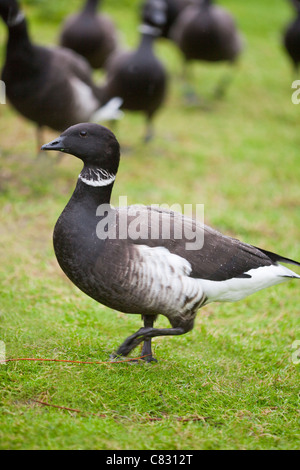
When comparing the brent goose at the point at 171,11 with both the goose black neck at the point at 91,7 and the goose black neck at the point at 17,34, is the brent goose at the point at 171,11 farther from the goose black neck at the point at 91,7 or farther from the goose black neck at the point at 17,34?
the goose black neck at the point at 17,34

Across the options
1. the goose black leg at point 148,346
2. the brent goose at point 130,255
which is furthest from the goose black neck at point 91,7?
the goose black leg at point 148,346

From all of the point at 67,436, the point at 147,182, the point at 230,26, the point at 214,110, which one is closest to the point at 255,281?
the point at 67,436

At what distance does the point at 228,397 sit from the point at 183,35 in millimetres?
8434

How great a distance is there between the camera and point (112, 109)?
7559mm

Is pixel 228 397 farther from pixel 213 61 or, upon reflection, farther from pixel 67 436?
pixel 213 61

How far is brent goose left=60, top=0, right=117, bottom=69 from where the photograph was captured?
30.6 ft

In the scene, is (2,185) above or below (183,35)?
below

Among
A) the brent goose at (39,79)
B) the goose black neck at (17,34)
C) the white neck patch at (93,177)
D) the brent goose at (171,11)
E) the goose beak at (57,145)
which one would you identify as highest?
the brent goose at (171,11)

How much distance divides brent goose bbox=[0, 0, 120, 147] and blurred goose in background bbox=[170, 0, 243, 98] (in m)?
4.12

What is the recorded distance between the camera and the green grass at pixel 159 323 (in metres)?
3.24

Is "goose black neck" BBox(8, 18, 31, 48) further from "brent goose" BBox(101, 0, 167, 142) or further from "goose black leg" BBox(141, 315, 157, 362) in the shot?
"goose black leg" BBox(141, 315, 157, 362)

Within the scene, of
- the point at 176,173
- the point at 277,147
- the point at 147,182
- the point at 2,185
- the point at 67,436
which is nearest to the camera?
the point at 67,436

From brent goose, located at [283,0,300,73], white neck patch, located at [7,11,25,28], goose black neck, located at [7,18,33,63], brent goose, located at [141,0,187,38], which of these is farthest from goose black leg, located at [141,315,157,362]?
brent goose, located at [141,0,187,38]

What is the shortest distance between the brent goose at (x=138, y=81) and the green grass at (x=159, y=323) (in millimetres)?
765
